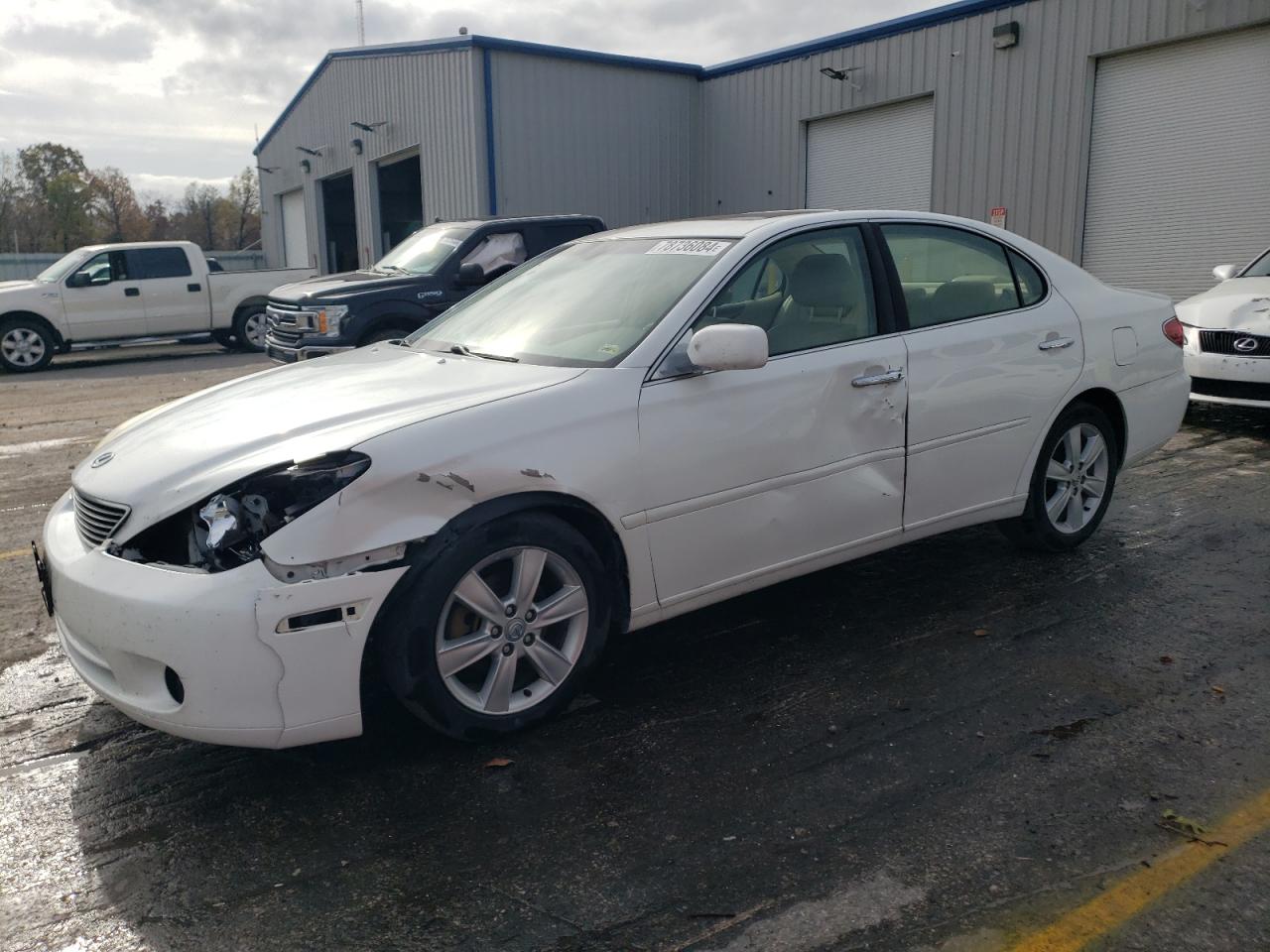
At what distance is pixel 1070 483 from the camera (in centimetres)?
508

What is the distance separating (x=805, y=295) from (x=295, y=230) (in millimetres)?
28396

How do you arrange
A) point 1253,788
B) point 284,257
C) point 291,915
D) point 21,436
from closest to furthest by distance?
point 291,915 < point 1253,788 < point 21,436 < point 284,257

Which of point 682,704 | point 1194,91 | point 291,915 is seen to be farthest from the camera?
point 1194,91

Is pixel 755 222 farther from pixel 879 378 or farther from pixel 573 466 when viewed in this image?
pixel 573 466

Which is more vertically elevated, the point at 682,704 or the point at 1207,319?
the point at 1207,319

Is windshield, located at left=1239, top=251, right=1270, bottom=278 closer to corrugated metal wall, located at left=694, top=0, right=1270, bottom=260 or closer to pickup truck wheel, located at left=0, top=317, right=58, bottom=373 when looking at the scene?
corrugated metal wall, located at left=694, top=0, right=1270, bottom=260

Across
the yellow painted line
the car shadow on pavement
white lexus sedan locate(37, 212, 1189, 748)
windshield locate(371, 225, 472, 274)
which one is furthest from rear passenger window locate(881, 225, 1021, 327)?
windshield locate(371, 225, 472, 274)

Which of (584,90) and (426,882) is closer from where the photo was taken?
(426,882)

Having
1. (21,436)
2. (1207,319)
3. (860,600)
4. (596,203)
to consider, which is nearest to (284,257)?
(596,203)

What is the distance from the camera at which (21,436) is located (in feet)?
31.1

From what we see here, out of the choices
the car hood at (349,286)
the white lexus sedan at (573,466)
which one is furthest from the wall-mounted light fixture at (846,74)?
the white lexus sedan at (573,466)

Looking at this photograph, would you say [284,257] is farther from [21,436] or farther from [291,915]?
[291,915]

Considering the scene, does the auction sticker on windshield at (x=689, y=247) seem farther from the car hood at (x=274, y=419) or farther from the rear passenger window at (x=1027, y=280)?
the rear passenger window at (x=1027, y=280)

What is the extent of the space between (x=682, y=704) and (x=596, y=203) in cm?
1686
